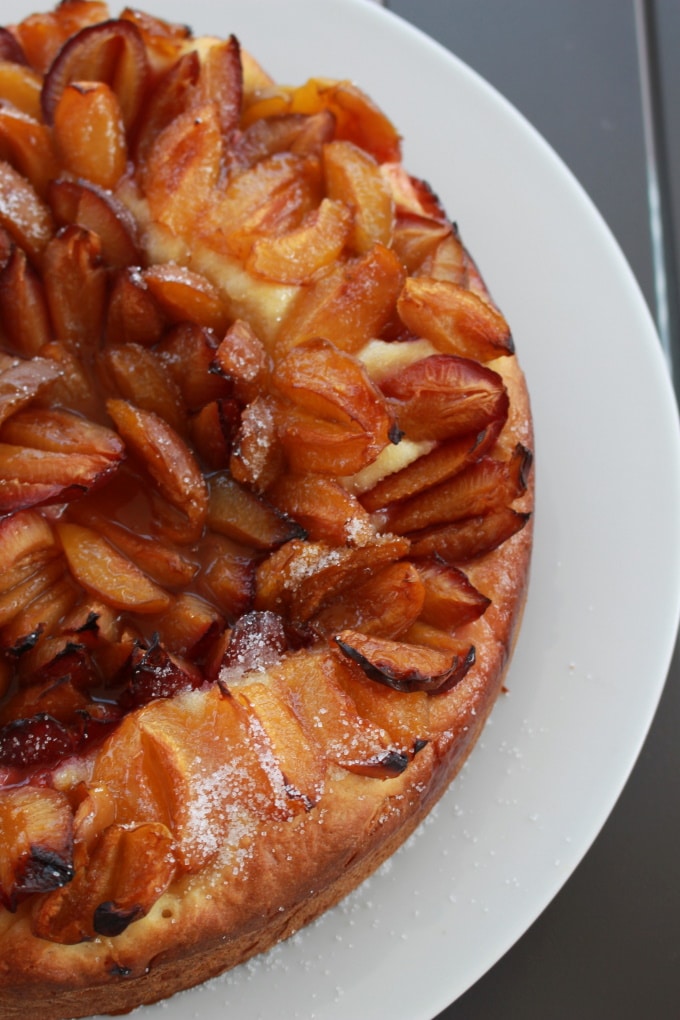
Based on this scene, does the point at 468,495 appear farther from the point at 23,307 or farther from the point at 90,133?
the point at 90,133

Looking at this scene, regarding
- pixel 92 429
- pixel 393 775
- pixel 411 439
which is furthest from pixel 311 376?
pixel 393 775

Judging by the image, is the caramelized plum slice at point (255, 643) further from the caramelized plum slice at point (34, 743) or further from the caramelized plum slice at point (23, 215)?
the caramelized plum slice at point (23, 215)

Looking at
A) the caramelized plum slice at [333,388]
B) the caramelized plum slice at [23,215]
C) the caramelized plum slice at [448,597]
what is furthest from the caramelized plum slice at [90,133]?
the caramelized plum slice at [448,597]

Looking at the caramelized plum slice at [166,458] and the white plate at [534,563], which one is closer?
the caramelized plum slice at [166,458]

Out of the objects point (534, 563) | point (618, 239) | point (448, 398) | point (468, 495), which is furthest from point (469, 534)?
point (618, 239)

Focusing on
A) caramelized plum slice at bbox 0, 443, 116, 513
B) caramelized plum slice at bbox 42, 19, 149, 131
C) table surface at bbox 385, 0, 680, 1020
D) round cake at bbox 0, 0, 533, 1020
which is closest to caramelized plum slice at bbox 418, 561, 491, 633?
Answer: round cake at bbox 0, 0, 533, 1020

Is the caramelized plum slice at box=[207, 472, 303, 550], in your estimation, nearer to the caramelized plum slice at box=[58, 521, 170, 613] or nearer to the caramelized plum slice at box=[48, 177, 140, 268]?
the caramelized plum slice at box=[58, 521, 170, 613]
